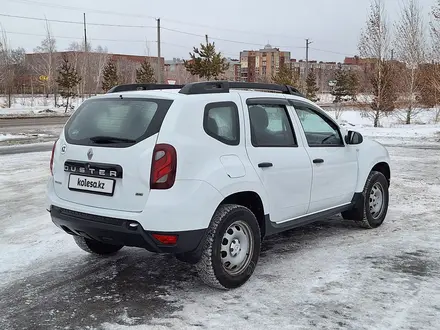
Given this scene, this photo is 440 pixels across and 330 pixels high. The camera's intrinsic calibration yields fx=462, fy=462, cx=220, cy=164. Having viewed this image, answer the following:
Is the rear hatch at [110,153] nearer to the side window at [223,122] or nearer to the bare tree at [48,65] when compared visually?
the side window at [223,122]

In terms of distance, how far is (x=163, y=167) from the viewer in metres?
3.51

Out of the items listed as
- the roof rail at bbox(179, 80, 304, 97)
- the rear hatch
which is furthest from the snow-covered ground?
the roof rail at bbox(179, 80, 304, 97)

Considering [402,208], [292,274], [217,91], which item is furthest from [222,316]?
[402,208]

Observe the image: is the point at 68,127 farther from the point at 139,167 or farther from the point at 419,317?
the point at 419,317

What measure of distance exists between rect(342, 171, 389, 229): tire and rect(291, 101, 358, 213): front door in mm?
325

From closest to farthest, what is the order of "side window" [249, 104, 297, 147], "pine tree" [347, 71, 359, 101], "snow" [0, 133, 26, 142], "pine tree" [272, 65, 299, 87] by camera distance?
"side window" [249, 104, 297, 147] < "snow" [0, 133, 26, 142] < "pine tree" [272, 65, 299, 87] < "pine tree" [347, 71, 359, 101]

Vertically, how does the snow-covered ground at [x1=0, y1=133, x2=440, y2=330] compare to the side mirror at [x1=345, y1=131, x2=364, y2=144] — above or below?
below

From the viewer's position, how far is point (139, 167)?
3559mm

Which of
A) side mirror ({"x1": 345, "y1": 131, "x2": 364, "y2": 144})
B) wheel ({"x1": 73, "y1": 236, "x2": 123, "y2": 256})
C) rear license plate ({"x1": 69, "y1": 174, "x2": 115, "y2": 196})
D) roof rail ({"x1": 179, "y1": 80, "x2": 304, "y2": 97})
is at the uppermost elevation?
roof rail ({"x1": 179, "y1": 80, "x2": 304, "y2": 97})

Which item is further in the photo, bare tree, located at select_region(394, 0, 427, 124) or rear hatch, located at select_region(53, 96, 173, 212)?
bare tree, located at select_region(394, 0, 427, 124)

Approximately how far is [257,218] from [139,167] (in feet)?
4.46

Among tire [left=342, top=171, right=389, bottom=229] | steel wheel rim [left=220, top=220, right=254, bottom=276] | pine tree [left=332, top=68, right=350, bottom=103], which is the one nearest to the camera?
steel wheel rim [left=220, top=220, right=254, bottom=276]

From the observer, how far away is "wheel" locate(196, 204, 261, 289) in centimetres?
380

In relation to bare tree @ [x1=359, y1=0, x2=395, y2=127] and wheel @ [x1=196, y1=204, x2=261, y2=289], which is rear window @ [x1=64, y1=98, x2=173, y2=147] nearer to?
wheel @ [x1=196, y1=204, x2=261, y2=289]
